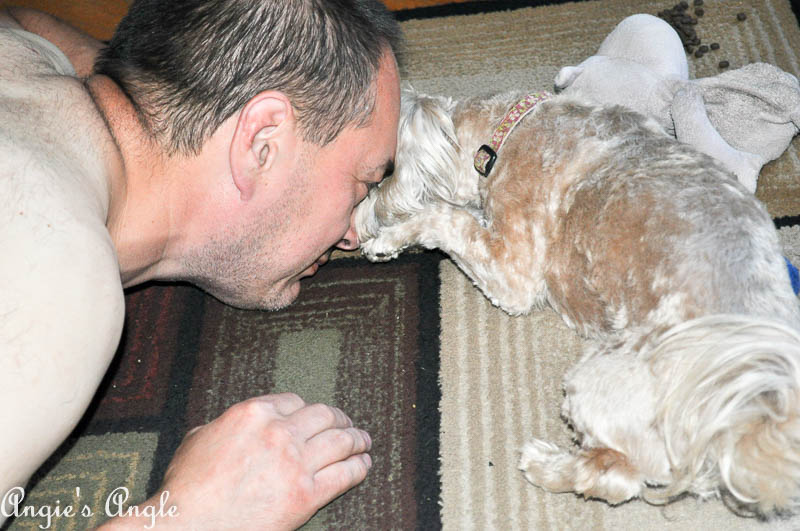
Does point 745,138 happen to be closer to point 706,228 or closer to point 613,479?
point 706,228

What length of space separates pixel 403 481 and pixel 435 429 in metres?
0.16

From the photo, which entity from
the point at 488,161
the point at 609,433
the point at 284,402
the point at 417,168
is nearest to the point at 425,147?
the point at 417,168

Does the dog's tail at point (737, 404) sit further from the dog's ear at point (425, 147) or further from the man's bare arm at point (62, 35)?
the man's bare arm at point (62, 35)

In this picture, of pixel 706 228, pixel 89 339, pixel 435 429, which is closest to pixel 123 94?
pixel 89 339

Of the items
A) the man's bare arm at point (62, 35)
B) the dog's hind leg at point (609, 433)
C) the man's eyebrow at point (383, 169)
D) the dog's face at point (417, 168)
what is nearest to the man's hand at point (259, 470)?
the dog's hind leg at point (609, 433)

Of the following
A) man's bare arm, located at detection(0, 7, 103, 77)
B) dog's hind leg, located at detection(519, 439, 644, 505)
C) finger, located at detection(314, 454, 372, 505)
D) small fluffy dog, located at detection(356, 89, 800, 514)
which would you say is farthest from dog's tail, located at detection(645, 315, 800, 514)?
man's bare arm, located at detection(0, 7, 103, 77)

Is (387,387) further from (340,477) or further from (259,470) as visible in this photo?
(259,470)

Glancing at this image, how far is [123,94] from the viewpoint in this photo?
1.49 meters

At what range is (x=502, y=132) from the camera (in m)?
1.96

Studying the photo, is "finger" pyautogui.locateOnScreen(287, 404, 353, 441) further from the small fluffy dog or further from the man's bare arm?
the man's bare arm

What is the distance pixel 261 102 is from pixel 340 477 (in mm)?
831

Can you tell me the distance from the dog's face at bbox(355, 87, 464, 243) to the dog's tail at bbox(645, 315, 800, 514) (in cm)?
86

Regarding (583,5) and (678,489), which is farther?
(583,5)

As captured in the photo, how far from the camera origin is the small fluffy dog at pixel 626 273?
1.30 meters
